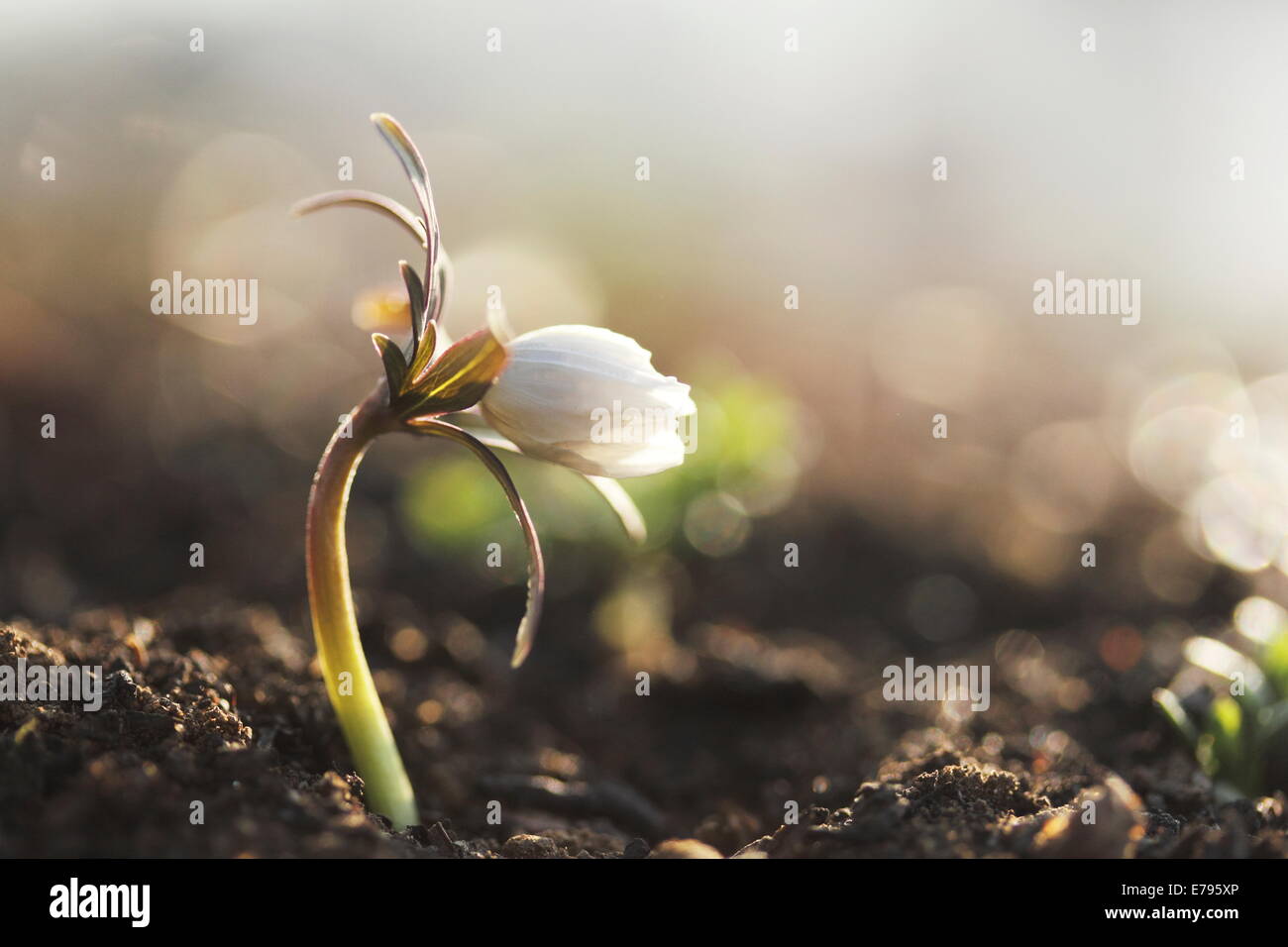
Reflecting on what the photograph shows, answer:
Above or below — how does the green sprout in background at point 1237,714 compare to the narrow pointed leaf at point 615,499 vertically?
below

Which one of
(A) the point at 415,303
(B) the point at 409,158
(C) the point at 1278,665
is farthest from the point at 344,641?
(C) the point at 1278,665

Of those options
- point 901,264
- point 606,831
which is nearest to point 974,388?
point 901,264

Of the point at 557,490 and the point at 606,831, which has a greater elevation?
the point at 557,490

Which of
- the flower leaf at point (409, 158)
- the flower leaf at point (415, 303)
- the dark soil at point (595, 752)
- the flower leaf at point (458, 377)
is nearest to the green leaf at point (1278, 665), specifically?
the dark soil at point (595, 752)

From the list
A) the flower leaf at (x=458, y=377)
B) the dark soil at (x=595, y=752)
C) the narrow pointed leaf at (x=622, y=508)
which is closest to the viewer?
the dark soil at (x=595, y=752)

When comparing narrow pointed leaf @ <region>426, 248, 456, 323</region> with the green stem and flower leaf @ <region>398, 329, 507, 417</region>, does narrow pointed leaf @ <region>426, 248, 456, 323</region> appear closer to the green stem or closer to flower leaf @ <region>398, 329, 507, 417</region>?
flower leaf @ <region>398, 329, 507, 417</region>

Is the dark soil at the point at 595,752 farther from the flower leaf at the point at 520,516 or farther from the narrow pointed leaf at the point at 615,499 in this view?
the narrow pointed leaf at the point at 615,499
